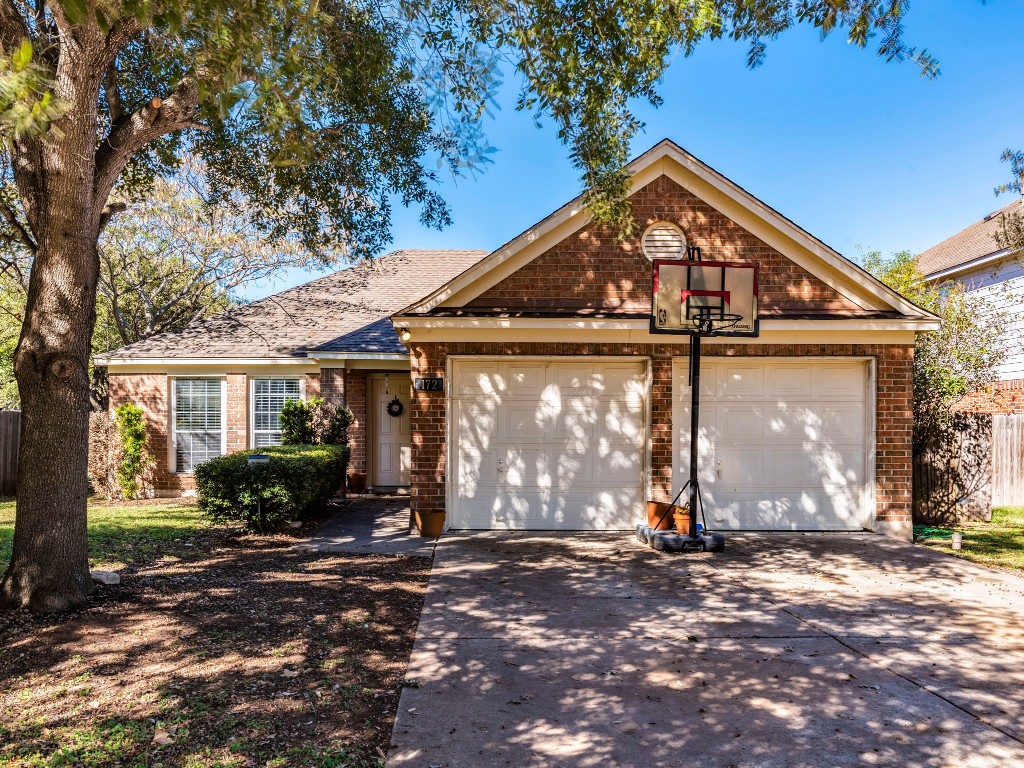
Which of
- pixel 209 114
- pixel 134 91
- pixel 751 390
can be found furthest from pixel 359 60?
pixel 751 390

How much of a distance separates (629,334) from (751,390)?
2026 mm

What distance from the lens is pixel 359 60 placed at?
6.81m

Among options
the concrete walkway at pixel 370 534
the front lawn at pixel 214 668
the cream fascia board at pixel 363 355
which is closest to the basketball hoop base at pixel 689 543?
the concrete walkway at pixel 370 534

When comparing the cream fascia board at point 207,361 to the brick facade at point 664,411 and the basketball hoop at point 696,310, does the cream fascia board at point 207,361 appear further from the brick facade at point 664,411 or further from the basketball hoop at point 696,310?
the basketball hoop at point 696,310

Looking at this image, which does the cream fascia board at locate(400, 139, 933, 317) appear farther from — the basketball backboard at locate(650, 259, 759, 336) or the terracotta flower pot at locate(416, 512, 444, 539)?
the terracotta flower pot at locate(416, 512, 444, 539)

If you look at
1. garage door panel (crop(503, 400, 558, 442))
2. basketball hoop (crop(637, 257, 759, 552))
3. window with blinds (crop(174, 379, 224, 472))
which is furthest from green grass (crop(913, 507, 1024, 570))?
window with blinds (crop(174, 379, 224, 472))

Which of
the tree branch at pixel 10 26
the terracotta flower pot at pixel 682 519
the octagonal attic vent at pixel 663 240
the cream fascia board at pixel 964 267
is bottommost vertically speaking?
the terracotta flower pot at pixel 682 519

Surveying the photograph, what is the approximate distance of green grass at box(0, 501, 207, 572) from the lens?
7.39m

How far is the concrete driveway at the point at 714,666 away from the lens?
10.7 ft

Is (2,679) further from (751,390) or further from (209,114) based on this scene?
(751,390)

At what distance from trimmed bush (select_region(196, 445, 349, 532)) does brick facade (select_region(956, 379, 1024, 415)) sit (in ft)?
45.0

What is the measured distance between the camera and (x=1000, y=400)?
14.0 meters

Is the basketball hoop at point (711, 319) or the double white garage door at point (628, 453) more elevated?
the basketball hoop at point (711, 319)

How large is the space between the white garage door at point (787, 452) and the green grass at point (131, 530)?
723cm
